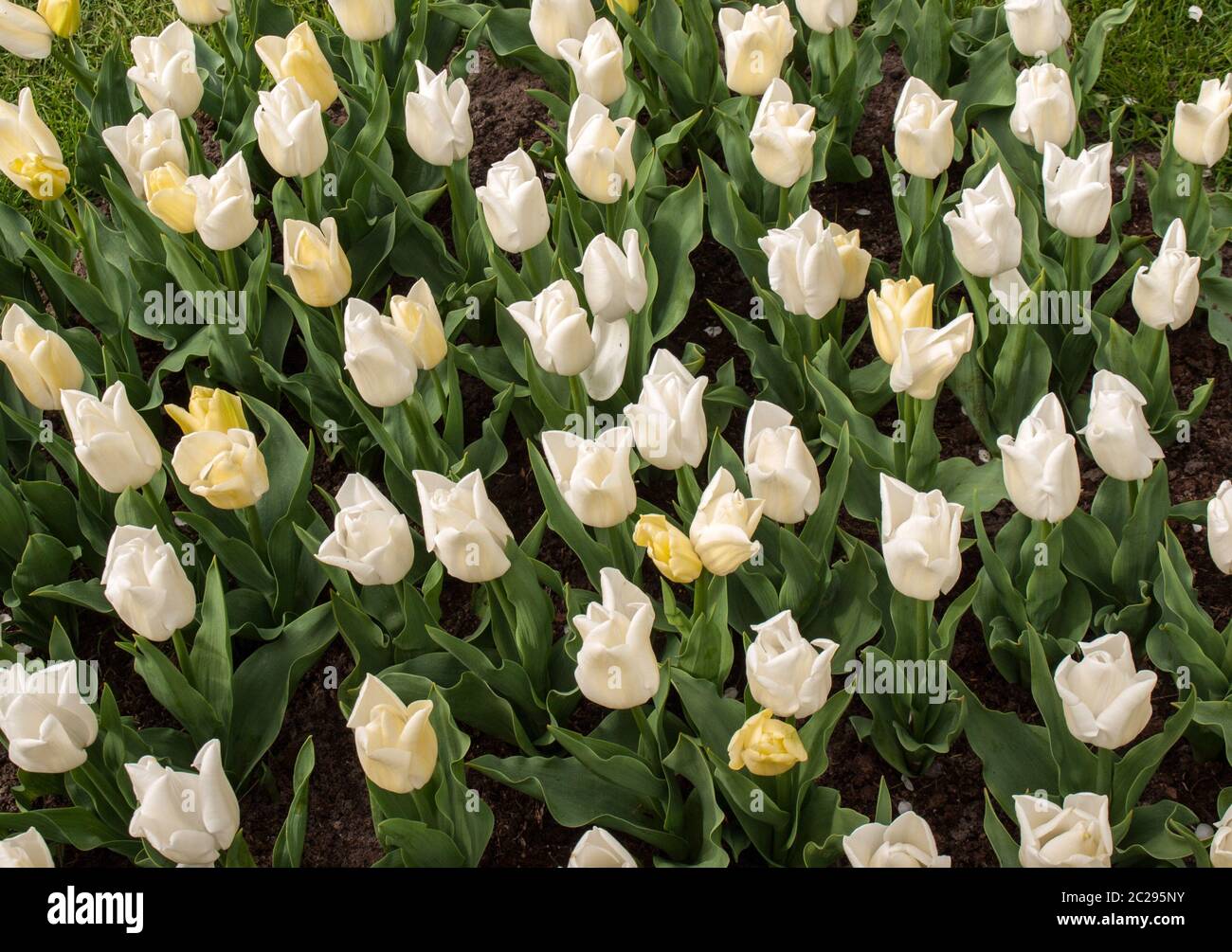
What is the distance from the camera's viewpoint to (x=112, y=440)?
7.05 ft

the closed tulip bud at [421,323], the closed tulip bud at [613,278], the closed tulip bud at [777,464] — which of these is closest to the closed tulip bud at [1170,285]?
the closed tulip bud at [777,464]

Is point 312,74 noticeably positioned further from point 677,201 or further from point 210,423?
point 210,423

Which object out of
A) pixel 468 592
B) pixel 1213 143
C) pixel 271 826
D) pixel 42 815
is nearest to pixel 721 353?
pixel 468 592

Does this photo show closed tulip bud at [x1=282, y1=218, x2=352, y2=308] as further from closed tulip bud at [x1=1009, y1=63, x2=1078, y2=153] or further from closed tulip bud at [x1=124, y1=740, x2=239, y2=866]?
closed tulip bud at [x1=1009, y1=63, x2=1078, y2=153]

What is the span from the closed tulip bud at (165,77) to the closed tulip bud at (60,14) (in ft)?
0.55

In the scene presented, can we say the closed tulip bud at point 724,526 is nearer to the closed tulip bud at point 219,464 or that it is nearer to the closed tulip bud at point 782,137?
the closed tulip bud at point 219,464

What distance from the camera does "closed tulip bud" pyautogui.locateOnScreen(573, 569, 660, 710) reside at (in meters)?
1.81

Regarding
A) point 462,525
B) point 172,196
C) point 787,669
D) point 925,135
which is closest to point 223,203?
point 172,196

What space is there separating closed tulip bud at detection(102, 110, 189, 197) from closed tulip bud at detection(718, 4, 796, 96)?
1.16 m

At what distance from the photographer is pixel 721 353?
9.84ft

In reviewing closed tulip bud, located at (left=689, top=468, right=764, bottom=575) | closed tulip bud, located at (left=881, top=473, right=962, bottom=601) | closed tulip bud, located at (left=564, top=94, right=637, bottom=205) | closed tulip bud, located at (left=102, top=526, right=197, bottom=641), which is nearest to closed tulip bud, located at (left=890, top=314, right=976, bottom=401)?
closed tulip bud, located at (left=881, top=473, right=962, bottom=601)

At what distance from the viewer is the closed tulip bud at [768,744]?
180 cm
